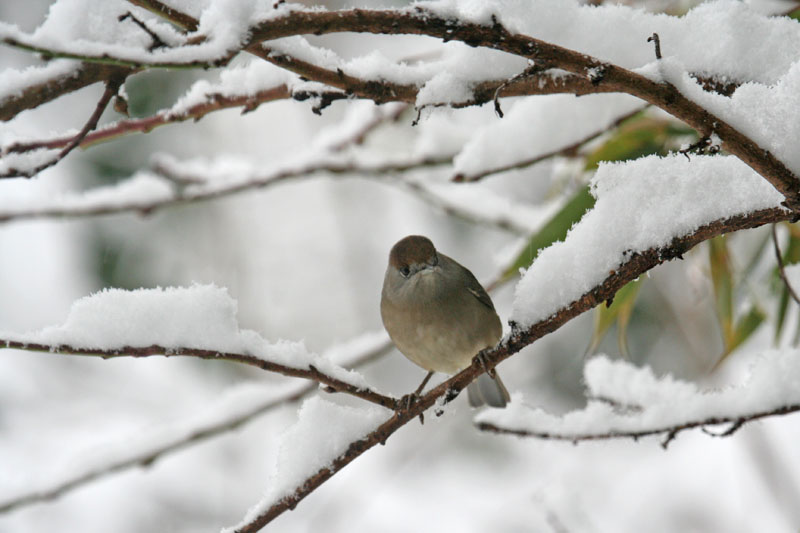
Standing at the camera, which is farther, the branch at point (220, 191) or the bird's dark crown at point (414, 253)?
the branch at point (220, 191)

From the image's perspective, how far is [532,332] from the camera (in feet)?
4.25

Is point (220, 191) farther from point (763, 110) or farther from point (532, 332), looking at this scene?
point (763, 110)

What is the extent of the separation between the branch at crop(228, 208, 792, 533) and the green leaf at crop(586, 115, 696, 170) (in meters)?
1.69

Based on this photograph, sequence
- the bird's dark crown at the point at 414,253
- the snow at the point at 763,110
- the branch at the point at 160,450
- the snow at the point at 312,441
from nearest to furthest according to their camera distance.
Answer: the snow at the point at 763,110, the snow at the point at 312,441, the branch at the point at 160,450, the bird's dark crown at the point at 414,253

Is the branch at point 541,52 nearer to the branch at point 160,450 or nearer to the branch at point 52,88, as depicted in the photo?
the branch at point 52,88

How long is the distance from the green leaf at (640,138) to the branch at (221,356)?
177 centimetres

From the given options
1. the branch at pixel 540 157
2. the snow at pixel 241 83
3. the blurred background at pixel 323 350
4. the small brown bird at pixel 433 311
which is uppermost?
the snow at pixel 241 83

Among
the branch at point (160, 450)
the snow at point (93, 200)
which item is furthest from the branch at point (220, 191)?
the branch at point (160, 450)

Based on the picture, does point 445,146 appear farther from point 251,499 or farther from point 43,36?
point 251,499

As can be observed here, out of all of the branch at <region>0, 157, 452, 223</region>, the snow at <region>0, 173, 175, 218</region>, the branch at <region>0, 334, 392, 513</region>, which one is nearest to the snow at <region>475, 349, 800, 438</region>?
the branch at <region>0, 334, 392, 513</region>

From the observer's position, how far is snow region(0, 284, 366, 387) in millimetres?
1197

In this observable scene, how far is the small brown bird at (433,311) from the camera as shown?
302 cm

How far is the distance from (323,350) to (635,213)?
605cm

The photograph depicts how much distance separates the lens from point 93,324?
4.00 ft
